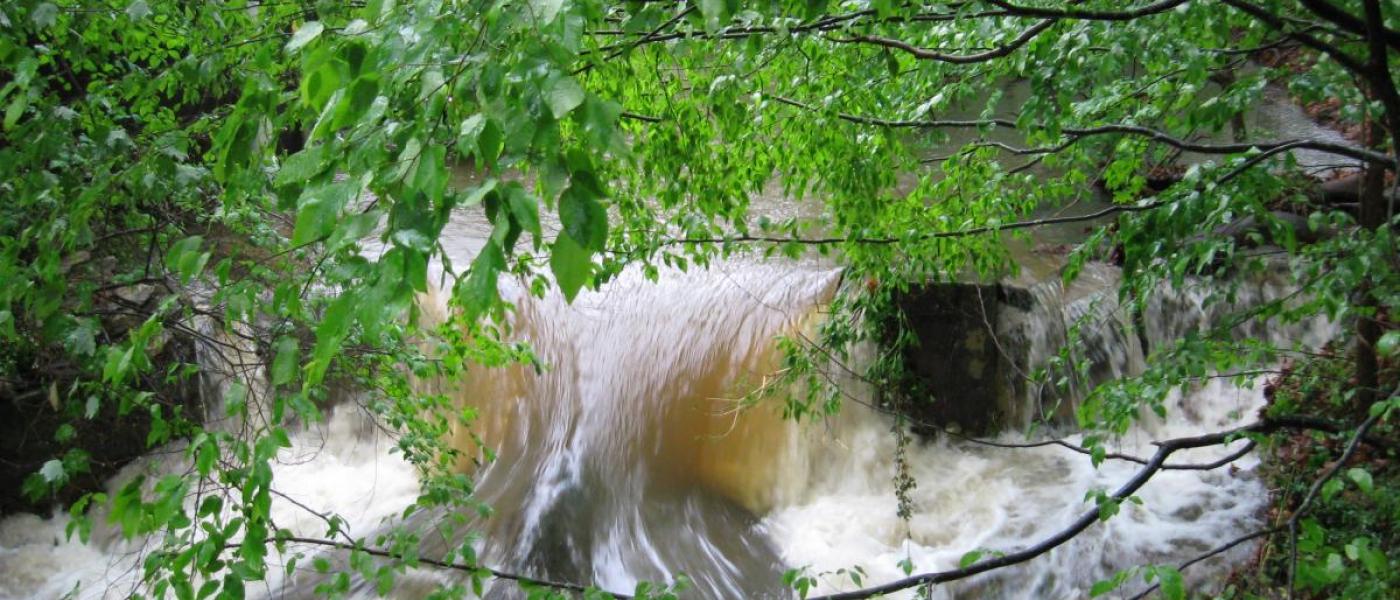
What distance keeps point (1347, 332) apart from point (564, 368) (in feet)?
16.1

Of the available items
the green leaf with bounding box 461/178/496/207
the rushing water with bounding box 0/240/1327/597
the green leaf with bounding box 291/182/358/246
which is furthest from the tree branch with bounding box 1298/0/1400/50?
the rushing water with bounding box 0/240/1327/597

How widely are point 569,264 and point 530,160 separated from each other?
173 mm

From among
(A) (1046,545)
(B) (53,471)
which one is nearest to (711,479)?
(B) (53,471)

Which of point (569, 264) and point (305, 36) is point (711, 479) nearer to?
point (305, 36)

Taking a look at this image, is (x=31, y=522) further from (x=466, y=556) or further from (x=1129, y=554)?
(x=1129, y=554)

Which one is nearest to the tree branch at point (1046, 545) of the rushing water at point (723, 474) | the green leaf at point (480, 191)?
the green leaf at point (480, 191)

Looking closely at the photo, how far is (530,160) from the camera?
1.01 m

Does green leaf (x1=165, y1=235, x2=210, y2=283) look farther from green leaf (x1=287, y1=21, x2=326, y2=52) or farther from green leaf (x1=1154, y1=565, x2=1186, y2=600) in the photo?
green leaf (x1=1154, y1=565, x2=1186, y2=600)

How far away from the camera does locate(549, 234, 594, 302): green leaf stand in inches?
35.1

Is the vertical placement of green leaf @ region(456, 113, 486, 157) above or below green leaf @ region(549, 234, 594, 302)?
above

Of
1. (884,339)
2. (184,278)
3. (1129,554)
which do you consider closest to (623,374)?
(884,339)

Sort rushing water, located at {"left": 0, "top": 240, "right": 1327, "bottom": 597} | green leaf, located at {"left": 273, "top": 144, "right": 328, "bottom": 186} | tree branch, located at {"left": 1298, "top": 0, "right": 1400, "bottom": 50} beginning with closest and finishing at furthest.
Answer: green leaf, located at {"left": 273, "top": 144, "right": 328, "bottom": 186} → tree branch, located at {"left": 1298, "top": 0, "right": 1400, "bottom": 50} → rushing water, located at {"left": 0, "top": 240, "right": 1327, "bottom": 597}

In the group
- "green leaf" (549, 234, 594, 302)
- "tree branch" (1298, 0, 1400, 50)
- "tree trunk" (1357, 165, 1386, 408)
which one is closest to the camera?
"green leaf" (549, 234, 594, 302)

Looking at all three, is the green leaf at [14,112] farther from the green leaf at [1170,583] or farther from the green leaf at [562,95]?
the green leaf at [1170,583]
